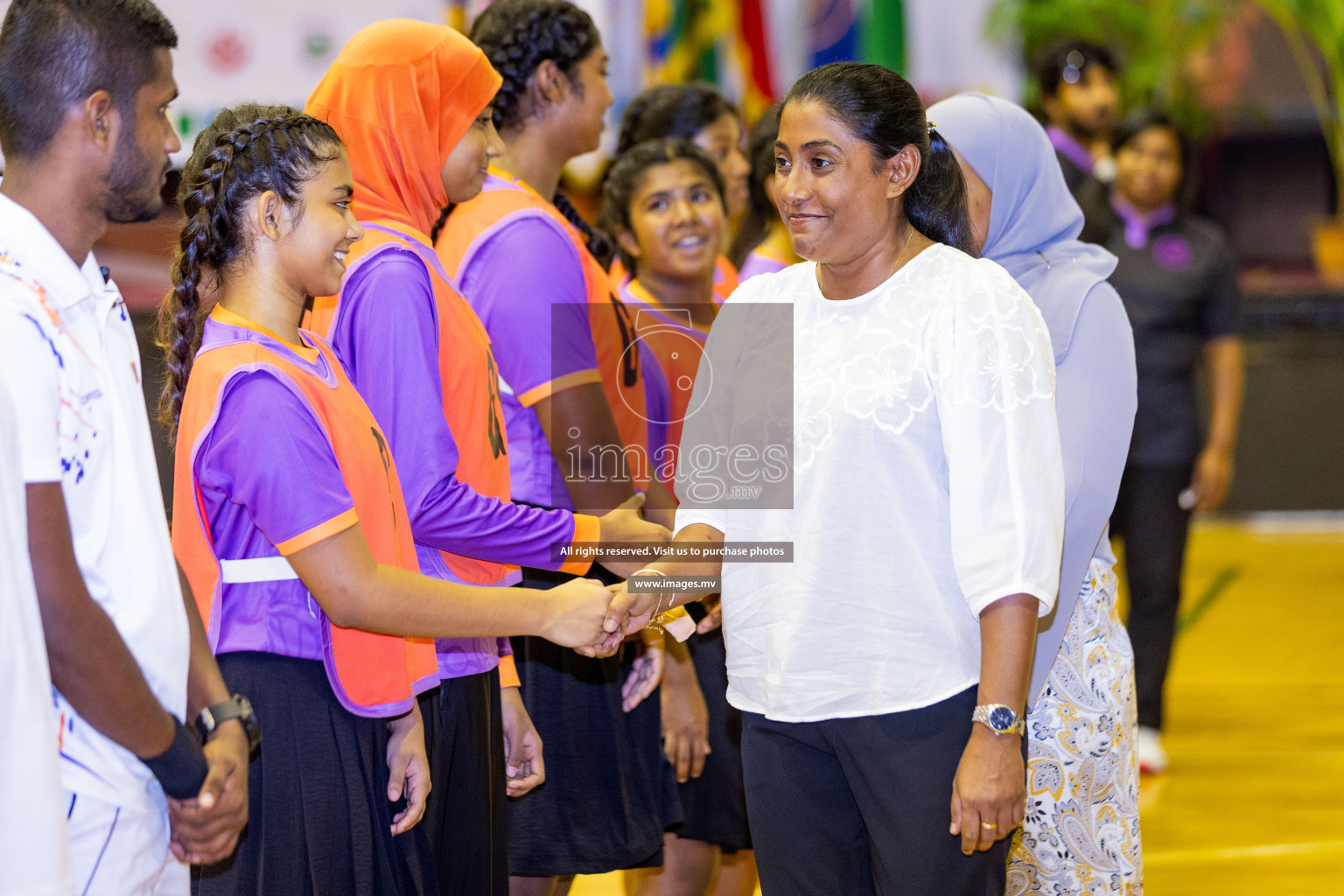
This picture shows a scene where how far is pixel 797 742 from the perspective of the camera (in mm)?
1492

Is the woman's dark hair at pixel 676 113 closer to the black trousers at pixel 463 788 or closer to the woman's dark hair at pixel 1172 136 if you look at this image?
the black trousers at pixel 463 788

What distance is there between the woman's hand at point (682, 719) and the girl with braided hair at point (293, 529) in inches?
29.5

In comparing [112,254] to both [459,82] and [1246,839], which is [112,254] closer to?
[459,82]

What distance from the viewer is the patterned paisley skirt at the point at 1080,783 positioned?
68.5 inches

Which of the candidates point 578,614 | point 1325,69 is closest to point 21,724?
point 578,614

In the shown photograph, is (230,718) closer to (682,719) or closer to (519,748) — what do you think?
(519,748)

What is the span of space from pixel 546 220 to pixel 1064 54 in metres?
2.90

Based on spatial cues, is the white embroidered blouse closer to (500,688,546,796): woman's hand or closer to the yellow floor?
(500,688,546,796): woman's hand

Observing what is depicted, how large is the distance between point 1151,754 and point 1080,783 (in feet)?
6.66

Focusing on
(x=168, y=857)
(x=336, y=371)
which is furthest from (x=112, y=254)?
(x=168, y=857)

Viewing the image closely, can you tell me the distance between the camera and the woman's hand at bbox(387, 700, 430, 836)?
4.96 ft

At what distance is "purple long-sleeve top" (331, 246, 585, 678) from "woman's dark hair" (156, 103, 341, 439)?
6.6 inches

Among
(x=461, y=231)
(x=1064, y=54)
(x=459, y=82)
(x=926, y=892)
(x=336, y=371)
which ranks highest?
(x=1064, y=54)

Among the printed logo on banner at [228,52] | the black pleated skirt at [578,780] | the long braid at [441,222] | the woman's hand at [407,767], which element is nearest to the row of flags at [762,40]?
the printed logo on banner at [228,52]
